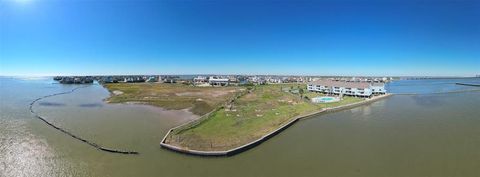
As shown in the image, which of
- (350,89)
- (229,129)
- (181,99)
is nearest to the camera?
(229,129)

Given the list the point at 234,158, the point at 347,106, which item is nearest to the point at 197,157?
the point at 234,158

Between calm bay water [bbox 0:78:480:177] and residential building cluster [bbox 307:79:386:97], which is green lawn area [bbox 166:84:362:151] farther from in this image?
residential building cluster [bbox 307:79:386:97]

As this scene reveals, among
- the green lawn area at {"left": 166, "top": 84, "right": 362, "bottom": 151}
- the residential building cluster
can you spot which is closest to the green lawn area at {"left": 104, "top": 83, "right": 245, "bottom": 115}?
the green lawn area at {"left": 166, "top": 84, "right": 362, "bottom": 151}

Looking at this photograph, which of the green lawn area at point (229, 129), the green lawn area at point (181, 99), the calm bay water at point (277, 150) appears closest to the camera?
the calm bay water at point (277, 150)

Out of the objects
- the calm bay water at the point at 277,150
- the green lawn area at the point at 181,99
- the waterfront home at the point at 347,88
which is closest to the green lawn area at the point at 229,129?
the calm bay water at the point at 277,150

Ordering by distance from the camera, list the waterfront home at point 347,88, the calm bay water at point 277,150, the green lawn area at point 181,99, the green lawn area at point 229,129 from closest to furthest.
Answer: the calm bay water at point 277,150 → the green lawn area at point 229,129 → the green lawn area at point 181,99 → the waterfront home at point 347,88

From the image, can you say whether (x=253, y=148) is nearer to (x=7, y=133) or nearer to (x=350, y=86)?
(x=7, y=133)

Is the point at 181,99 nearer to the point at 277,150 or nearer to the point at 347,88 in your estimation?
the point at 277,150

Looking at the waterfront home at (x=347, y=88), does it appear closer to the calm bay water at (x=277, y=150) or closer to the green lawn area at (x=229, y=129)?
the calm bay water at (x=277, y=150)

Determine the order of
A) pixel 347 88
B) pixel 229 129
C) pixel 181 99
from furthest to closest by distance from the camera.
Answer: pixel 347 88, pixel 181 99, pixel 229 129

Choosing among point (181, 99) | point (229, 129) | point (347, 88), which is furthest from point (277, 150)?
point (347, 88)

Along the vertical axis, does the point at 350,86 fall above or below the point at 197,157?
above
